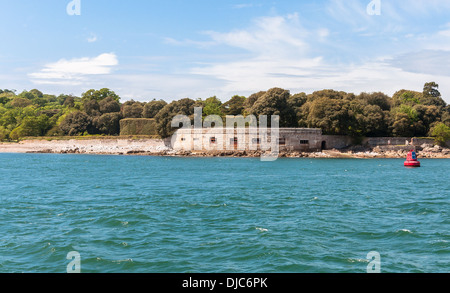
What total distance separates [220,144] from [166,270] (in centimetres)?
4702

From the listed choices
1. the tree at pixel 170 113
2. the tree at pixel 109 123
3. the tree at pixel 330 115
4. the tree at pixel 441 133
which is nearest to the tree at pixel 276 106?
the tree at pixel 330 115

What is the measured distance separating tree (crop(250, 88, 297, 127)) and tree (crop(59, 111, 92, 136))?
34687 millimetres

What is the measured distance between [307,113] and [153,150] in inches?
932

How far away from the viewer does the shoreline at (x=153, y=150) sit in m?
55.1

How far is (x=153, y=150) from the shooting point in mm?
63656

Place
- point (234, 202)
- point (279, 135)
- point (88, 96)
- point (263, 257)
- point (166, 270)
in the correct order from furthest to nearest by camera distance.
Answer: point (88, 96)
point (279, 135)
point (234, 202)
point (263, 257)
point (166, 270)

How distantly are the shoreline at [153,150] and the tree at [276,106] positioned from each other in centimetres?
571

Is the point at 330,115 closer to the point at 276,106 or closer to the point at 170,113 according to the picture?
the point at 276,106

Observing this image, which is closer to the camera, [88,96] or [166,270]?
[166,270]

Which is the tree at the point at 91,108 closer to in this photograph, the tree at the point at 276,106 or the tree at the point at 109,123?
the tree at the point at 109,123

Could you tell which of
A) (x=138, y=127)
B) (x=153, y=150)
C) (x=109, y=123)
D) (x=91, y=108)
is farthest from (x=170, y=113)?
(x=91, y=108)
